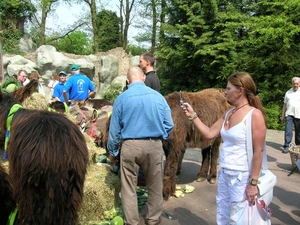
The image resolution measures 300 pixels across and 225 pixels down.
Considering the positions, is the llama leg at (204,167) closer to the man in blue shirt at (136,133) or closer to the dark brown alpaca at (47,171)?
the man in blue shirt at (136,133)

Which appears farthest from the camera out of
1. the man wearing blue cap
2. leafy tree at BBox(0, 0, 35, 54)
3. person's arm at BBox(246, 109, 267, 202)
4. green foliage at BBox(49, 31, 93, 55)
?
green foliage at BBox(49, 31, 93, 55)

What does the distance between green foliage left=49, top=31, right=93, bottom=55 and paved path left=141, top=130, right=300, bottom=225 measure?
33.0 m

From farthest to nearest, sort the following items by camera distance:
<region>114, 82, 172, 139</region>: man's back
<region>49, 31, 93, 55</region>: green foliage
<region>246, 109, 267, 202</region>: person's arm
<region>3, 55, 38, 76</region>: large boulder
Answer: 1. <region>49, 31, 93, 55</region>: green foliage
2. <region>3, 55, 38, 76</region>: large boulder
3. <region>114, 82, 172, 139</region>: man's back
4. <region>246, 109, 267, 202</region>: person's arm

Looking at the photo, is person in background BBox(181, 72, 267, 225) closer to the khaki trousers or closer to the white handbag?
the white handbag

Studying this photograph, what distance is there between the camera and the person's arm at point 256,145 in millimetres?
2748

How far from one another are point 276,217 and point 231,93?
2.62 m

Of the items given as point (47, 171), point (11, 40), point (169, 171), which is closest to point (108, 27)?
point (11, 40)

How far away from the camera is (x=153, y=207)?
405cm

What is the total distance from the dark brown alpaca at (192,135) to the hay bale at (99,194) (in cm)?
90

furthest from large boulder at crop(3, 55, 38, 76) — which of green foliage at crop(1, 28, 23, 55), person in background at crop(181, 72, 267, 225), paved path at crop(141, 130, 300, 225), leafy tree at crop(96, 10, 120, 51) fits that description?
person in background at crop(181, 72, 267, 225)

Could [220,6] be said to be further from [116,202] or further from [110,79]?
[116,202]

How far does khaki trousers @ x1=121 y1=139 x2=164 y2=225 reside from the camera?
376 centimetres

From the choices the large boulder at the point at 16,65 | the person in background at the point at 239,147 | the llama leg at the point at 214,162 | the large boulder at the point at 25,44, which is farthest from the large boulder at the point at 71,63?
the person in background at the point at 239,147

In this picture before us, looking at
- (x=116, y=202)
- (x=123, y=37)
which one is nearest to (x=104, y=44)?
(x=123, y=37)
